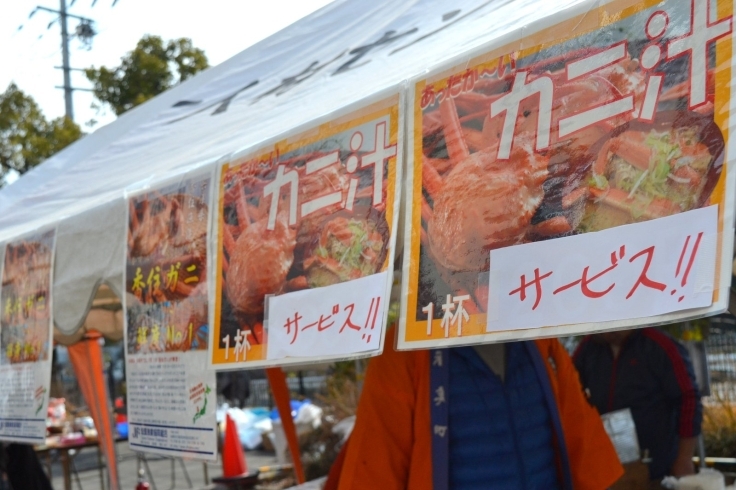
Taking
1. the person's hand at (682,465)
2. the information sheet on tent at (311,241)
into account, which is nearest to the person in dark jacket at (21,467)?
the information sheet on tent at (311,241)

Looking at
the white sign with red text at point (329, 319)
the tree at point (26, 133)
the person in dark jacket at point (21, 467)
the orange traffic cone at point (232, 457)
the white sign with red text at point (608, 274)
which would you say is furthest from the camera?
the tree at point (26, 133)

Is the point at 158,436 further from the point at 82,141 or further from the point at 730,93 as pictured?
the point at 82,141

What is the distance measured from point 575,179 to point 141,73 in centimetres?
1640

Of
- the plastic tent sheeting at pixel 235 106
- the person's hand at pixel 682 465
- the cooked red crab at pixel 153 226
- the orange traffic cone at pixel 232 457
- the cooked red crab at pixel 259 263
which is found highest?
the plastic tent sheeting at pixel 235 106

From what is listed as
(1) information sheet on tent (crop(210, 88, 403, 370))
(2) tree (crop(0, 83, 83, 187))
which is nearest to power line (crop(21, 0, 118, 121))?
(2) tree (crop(0, 83, 83, 187))

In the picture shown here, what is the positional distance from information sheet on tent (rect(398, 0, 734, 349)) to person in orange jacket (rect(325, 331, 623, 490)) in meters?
0.82

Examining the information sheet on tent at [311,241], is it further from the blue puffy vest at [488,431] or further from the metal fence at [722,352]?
the metal fence at [722,352]

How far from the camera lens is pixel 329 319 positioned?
229 cm

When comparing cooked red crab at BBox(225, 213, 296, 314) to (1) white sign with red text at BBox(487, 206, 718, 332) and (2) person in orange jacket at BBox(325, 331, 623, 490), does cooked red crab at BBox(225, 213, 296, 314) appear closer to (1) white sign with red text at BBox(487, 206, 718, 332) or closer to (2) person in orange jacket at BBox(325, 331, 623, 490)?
(2) person in orange jacket at BBox(325, 331, 623, 490)

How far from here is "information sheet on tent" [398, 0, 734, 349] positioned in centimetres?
151

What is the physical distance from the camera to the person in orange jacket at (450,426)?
2.76 metres

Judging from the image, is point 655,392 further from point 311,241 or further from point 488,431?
point 311,241

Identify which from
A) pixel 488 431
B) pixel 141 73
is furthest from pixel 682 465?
pixel 141 73

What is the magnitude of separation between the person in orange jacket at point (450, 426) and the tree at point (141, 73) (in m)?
15.0
